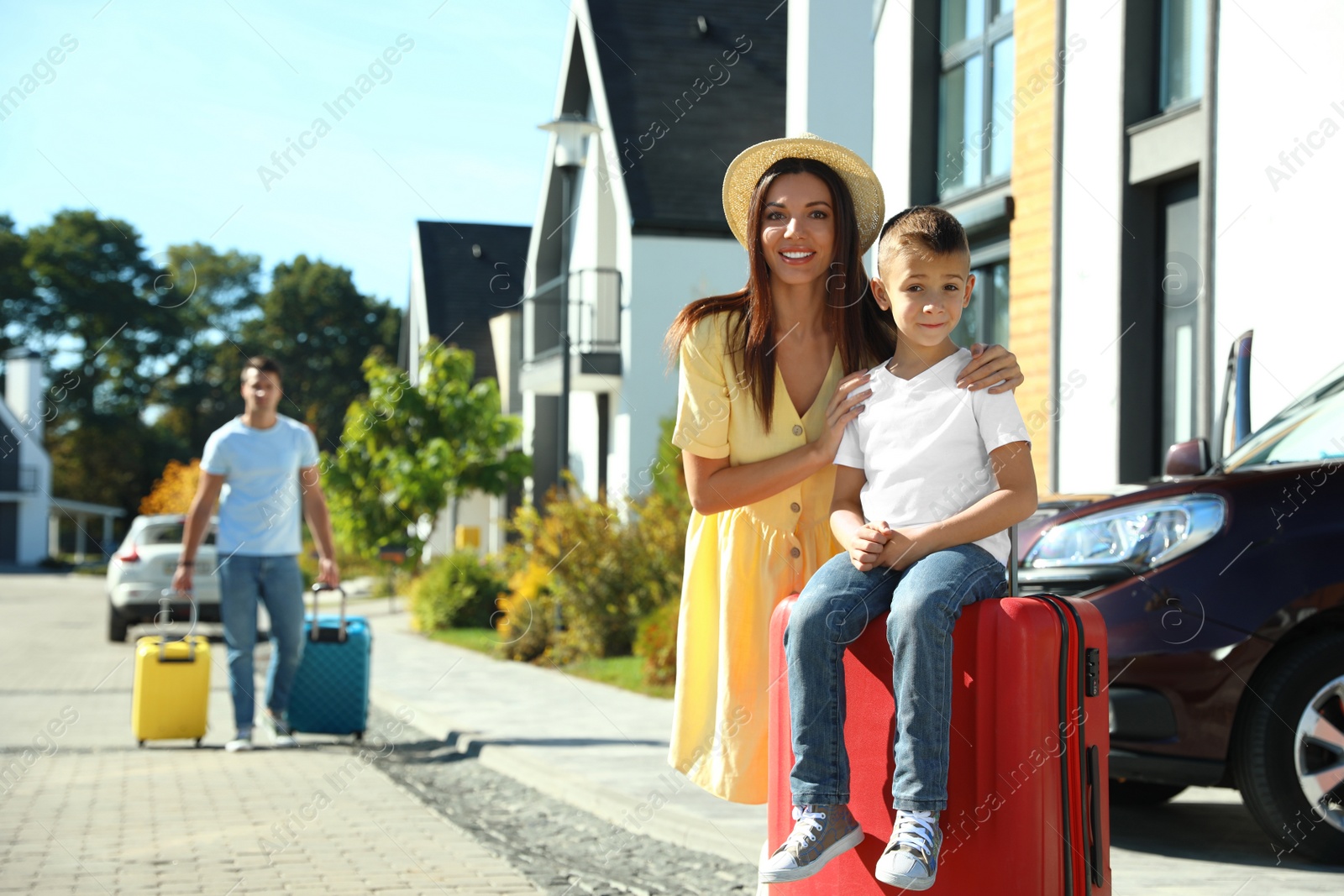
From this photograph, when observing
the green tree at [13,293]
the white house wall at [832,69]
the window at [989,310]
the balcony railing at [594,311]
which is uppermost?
the green tree at [13,293]

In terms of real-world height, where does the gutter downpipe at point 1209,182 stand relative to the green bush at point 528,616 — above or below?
above

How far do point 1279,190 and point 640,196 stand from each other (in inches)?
522

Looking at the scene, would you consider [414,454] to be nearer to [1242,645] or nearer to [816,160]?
[1242,645]

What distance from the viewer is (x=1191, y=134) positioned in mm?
8891

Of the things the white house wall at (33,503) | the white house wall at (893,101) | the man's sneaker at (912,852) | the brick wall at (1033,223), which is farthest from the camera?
the white house wall at (33,503)

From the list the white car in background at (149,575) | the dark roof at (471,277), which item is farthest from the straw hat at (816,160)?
the dark roof at (471,277)

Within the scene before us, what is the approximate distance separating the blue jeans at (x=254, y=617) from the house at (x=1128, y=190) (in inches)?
207

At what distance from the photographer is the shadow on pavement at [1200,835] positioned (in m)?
4.98

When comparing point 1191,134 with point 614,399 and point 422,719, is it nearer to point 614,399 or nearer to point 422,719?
point 422,719

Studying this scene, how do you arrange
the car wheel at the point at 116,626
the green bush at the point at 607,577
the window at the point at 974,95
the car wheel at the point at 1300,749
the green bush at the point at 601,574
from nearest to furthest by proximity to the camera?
the car wheel at the point at 1300,749 → the window at the point at 974,95 → the green bush at the point at 601,574 → the green bush at the point at 607,577 → the car wheel at the point at 116,626

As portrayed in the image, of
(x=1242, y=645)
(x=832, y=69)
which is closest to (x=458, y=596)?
(x=832, y=69)

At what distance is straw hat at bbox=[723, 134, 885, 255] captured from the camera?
3.43 m

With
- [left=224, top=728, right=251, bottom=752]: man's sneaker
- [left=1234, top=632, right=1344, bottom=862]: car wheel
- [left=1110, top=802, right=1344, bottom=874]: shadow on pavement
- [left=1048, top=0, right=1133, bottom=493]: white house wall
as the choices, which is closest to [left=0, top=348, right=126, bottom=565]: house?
[left=224, top=728, right=251, bottom=752]: man's sneaker

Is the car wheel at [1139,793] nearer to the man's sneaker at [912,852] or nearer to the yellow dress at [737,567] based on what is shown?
the yellow dress at [737,567]
